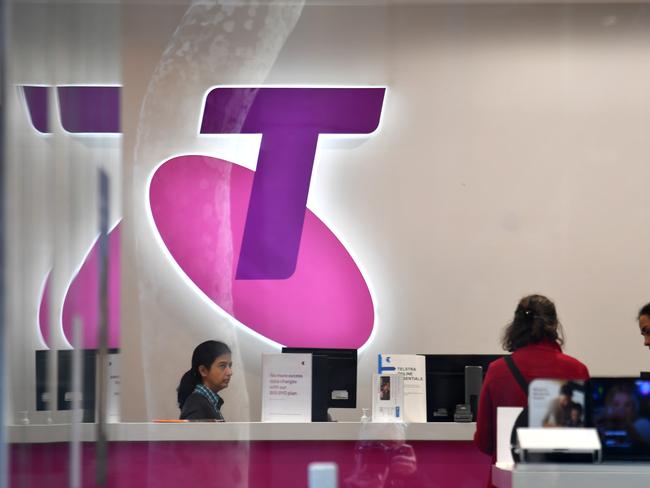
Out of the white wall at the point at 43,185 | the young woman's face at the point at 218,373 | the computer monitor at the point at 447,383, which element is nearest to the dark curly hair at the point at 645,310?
the computer monitor at the point at 447,383

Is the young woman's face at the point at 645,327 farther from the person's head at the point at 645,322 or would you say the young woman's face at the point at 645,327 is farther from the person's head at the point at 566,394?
the person's head at the point at 566,394

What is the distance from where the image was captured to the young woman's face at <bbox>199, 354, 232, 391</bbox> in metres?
3.22

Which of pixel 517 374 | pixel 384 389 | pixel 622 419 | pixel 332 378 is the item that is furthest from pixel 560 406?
pixel 332 378

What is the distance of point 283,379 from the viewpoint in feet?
13.5

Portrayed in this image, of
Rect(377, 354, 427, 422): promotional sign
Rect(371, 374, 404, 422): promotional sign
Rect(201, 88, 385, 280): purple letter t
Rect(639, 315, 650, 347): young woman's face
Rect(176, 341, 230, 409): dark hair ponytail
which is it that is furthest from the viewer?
Rect(639, 315, 650, 347): young woman's face

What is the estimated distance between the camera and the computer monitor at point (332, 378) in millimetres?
4137

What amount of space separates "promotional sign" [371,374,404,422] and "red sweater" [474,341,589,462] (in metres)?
0.61

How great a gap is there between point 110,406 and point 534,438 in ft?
3.80

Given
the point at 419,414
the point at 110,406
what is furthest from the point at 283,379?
the point at 110,406

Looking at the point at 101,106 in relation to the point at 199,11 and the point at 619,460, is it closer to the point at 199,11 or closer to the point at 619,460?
the point at 199,11

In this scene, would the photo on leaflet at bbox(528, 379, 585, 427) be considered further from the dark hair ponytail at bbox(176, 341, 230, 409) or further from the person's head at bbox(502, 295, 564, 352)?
the dark hair ponytail at bbox(176, 341, 230, 409)

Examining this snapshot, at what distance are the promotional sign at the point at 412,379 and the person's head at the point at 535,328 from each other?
64 centimetres

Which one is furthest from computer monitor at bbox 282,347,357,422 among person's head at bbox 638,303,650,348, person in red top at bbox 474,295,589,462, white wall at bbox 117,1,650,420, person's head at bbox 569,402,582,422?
person's head at bbox 569,402,582,422

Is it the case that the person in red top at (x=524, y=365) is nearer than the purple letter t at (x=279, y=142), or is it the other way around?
the person in red top at (x=524, y=365)
